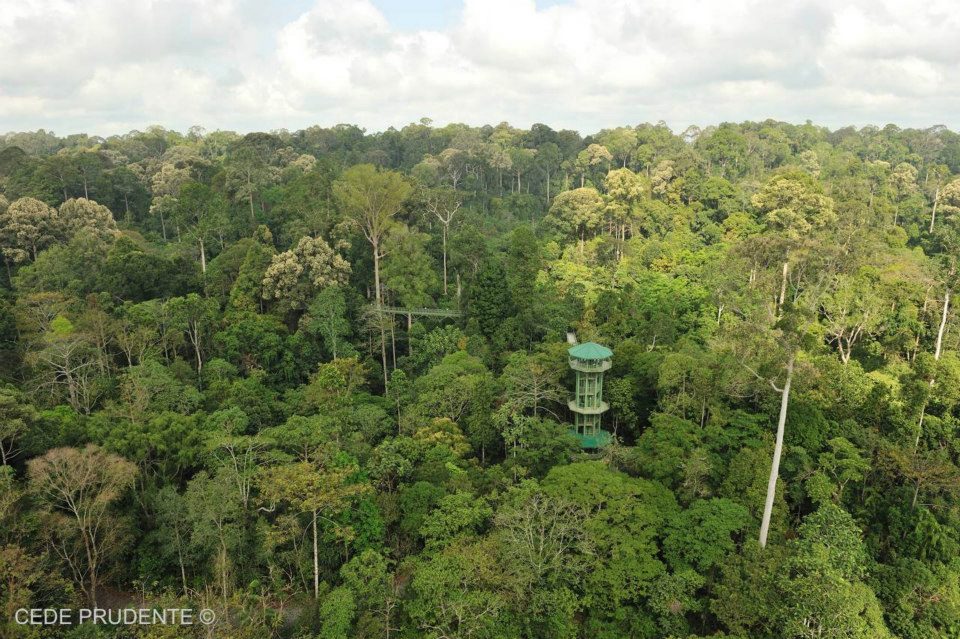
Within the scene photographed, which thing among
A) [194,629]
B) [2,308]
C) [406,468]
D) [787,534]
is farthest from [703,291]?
[2,308]

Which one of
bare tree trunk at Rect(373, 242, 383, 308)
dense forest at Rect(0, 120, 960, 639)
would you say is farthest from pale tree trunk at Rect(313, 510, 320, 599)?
bare tree trunk at Rect(373, 242, 383, 308)

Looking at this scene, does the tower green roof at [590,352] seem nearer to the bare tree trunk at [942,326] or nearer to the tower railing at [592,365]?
the tower railing at [592,365]

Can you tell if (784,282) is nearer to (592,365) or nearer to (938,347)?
(938,347)

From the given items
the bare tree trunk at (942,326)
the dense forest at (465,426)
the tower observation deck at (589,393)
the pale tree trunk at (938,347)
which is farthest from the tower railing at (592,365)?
the bare tree trunk at (942,326)

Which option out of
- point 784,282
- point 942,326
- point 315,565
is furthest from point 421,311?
point 942,326

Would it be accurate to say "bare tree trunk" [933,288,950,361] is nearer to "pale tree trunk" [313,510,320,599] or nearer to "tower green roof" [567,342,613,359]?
"tower green roof" [567,342,613,359]
